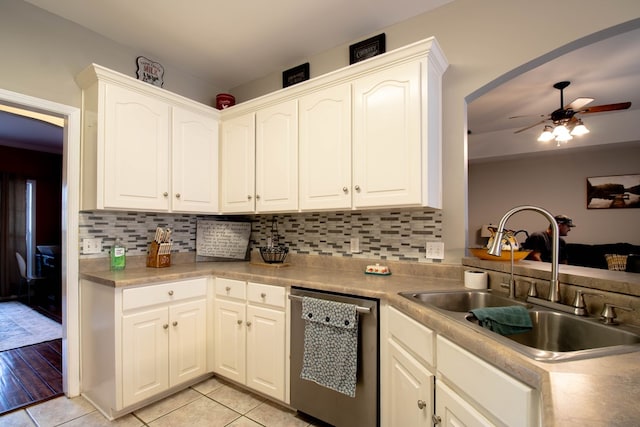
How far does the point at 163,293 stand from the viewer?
205 centimetres

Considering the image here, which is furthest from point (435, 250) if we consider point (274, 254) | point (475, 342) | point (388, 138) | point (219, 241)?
point (219, 241)

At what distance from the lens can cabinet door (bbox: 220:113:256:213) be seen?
254 cm

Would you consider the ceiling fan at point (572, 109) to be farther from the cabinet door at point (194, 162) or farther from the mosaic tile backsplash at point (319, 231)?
the cabinet door at point (194, 162)

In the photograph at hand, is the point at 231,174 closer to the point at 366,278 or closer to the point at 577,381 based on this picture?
the point at 366,278

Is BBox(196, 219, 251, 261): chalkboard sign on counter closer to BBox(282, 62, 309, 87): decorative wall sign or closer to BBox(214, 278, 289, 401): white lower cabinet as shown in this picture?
BBox(214, 278, 289, 401): white lower cabinet

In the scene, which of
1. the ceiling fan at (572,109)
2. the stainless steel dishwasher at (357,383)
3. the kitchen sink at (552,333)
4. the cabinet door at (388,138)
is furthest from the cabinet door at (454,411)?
the ceiling fan at (572,109)

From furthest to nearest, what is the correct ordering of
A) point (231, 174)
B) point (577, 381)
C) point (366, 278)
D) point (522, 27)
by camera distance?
point (231, 174), point (366, 278), point (522, 27), point (577, 381)

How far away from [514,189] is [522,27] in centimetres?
443

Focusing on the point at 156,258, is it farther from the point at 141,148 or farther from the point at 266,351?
the point at 266,351

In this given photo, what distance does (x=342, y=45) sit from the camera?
8.04 ft

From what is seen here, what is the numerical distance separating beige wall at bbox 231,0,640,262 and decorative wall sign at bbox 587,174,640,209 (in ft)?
14.3

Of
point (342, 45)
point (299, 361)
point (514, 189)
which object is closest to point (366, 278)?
point (299, 361)

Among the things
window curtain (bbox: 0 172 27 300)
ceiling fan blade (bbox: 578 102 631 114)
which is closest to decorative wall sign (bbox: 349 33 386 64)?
ceiling fan blade (bbox: 578 102 631 114)

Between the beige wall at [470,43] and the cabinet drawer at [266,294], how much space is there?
1.09 meters
